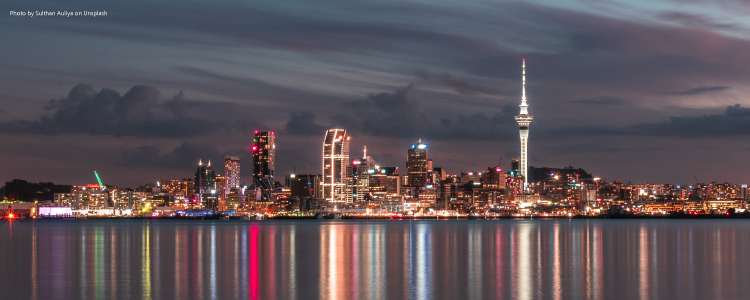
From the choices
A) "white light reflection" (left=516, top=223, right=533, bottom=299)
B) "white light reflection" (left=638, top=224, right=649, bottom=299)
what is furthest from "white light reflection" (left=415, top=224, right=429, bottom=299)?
"white light reflection" (left=638, top=224, right=649, bottom=299)

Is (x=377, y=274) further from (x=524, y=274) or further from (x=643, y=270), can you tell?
(x=643, y=270)

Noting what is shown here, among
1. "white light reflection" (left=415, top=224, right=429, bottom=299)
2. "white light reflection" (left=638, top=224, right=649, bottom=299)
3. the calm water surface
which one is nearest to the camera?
"white light reflection" (left=415, top=224, right=429, bottom=299)

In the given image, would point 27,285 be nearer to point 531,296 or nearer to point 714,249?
point 531,296

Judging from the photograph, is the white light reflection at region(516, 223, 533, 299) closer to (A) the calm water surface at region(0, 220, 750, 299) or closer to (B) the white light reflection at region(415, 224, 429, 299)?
(A) the calm water surface at region(0, 220, 750, 299)

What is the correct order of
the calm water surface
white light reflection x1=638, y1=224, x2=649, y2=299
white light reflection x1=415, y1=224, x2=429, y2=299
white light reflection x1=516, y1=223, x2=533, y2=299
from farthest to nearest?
white light reflection x1=638, y1=224, x2=649, y2=299 → the calm water surface → white light reflection x1=516, y1=223, x2=533, y2=299 → white light reflection x1=415, y1=224, x2=429, y2=299

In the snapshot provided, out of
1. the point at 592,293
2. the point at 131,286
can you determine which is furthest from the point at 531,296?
the point at 131,286

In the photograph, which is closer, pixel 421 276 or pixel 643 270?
pixel 421 276

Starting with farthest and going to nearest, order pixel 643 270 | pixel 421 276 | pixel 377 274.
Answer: pixel 643 270
pixel 377 274
pixel 421 276

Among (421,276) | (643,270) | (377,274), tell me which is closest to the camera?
(421,276)

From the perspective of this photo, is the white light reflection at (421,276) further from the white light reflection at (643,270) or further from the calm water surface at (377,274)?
the white light reflection at (643,270)

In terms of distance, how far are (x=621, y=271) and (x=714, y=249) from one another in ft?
95.6

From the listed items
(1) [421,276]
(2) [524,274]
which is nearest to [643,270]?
(2) [524,274]

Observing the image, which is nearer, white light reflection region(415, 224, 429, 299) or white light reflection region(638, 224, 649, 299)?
white light reflection region(415, 224, 429, 299)

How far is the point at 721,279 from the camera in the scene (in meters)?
44.4
